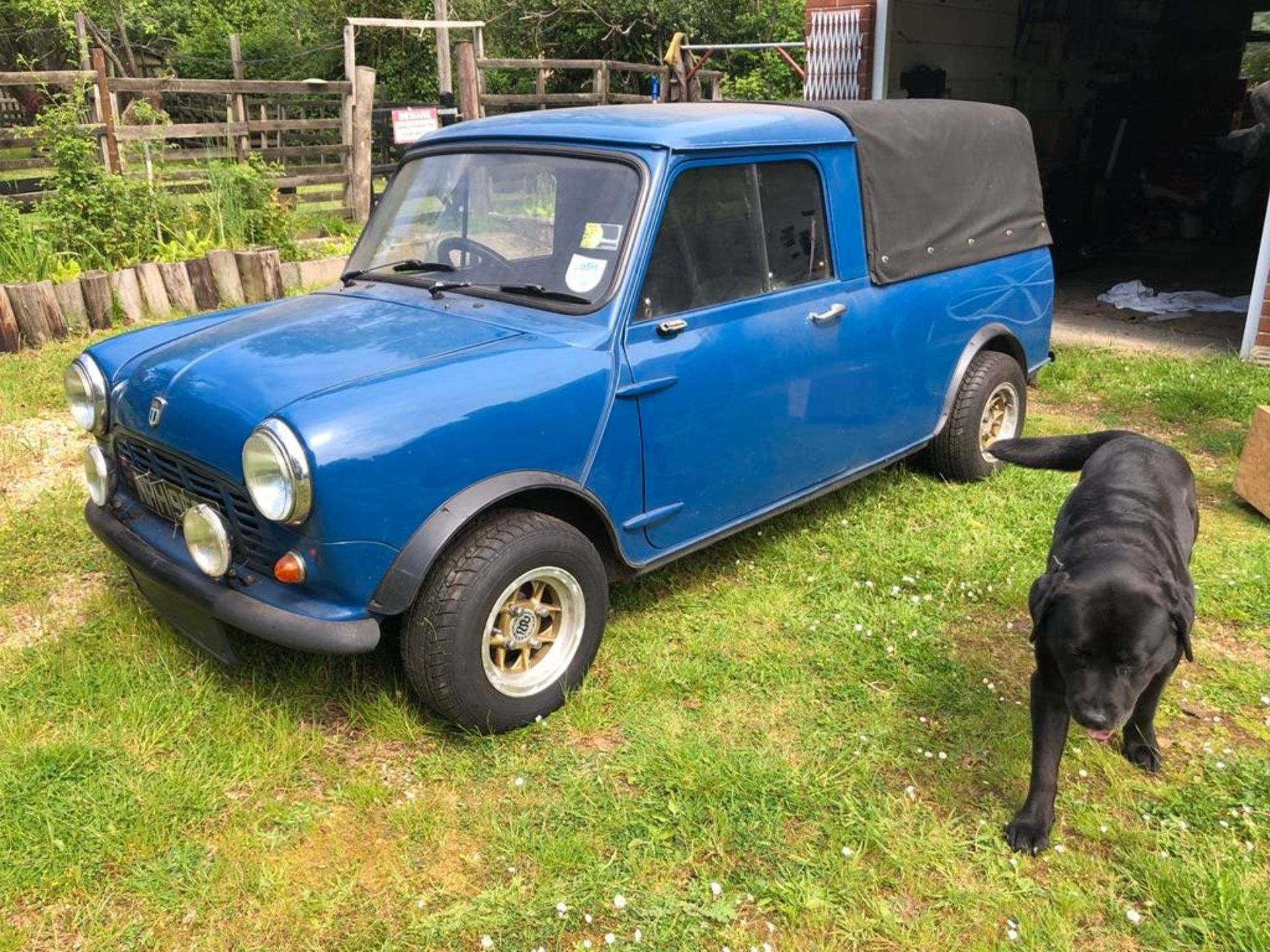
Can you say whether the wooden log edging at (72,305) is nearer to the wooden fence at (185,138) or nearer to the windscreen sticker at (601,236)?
the wooden fence at (185,138)

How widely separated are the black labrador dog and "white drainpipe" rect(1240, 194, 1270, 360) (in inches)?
170

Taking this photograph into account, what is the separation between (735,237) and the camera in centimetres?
362

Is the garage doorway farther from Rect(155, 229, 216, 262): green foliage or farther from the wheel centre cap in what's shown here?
the wheel centre cap

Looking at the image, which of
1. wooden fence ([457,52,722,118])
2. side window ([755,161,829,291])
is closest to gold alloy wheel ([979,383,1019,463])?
side window ([755,161,829,291])

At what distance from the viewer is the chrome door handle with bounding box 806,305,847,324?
3822 mm

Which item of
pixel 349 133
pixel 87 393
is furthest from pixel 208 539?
pixel 349 133

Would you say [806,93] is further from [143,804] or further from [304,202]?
[143,804]

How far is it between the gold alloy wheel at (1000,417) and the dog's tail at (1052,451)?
53.0 inches

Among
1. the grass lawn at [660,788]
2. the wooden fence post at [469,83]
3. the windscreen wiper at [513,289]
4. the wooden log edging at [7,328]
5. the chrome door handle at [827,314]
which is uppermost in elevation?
the wooden fence post at [469,83]

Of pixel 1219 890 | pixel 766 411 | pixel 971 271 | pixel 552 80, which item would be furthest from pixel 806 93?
pixel 552 80

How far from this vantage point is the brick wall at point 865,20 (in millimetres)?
8648

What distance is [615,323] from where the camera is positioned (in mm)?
3221

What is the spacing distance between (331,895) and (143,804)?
2.21 feet

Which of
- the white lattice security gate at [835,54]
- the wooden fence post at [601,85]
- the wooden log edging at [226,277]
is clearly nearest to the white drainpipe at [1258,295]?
the white lattice security gate at [835,54]
